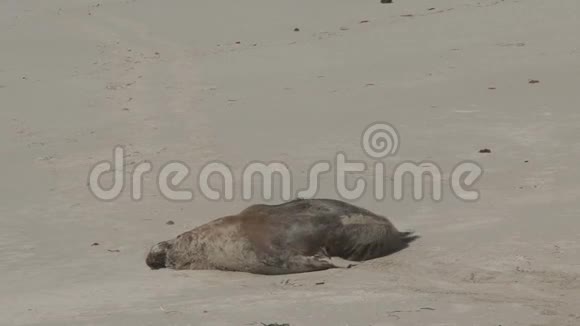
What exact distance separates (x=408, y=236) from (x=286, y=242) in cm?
98

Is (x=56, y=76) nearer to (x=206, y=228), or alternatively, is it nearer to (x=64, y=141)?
(x=64, y=141)

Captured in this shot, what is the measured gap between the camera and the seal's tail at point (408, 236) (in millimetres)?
7634

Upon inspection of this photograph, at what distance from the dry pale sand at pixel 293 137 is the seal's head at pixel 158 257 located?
0.12 meters

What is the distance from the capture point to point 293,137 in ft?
37.1

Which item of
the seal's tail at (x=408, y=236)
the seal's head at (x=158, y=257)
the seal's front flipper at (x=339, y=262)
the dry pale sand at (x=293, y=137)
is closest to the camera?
the dry pale sand at (x=293, y=137)

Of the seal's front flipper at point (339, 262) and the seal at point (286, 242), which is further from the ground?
the seal at point (286, 242)

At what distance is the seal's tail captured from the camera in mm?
7634

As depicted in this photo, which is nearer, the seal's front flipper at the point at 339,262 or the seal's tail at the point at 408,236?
the seal's front flipper at the point at 339,262

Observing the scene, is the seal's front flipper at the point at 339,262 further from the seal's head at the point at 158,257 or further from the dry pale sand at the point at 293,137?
the seal's head at the point at 158,257

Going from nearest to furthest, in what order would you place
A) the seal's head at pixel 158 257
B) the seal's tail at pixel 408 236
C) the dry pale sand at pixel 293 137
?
1. the dry pale sand at pixel 293 137
2. the seal's head at pixel 158 257
3. the seal's tail at pixel 408 236

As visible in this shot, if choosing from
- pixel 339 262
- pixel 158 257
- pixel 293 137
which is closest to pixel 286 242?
pixel 339 262

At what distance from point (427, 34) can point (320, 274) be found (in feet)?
34.6

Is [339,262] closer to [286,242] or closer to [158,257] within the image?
[286,242]

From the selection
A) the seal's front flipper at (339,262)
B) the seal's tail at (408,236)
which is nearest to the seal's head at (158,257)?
the seal's front flipper at (339,262)
